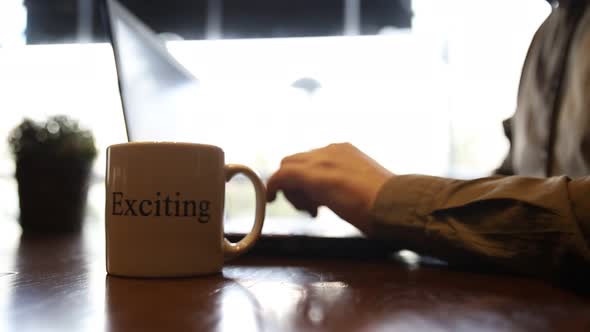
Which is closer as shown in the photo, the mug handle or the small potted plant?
the mug handle

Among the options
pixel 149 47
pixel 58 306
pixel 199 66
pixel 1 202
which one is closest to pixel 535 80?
pixel 149 47

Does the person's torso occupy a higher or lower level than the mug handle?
higher

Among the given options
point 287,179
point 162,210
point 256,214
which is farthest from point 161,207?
point 287,179

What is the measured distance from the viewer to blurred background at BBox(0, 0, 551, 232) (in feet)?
6.21

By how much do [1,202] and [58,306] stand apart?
148 cm

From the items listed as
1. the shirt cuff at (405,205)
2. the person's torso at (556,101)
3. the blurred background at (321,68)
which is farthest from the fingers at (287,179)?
the blurred background at (321,68)

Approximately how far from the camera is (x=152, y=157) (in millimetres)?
426

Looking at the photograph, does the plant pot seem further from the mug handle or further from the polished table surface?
the mug handle

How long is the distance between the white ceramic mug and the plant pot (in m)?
0.52

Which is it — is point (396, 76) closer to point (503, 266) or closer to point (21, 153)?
point (21, 153)

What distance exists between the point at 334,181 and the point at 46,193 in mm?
569

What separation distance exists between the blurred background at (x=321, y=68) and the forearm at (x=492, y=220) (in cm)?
134

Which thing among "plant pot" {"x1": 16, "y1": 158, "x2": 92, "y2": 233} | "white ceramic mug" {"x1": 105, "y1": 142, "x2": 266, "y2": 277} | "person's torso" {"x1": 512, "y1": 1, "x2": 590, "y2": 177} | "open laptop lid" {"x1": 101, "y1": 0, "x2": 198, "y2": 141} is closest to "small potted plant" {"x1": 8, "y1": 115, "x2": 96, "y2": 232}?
"plant pot" {"x1": 16, "y1": 158, "x2": 92, "y2": 233}

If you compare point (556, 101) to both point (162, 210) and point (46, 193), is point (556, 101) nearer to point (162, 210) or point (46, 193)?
point (162, 210)
